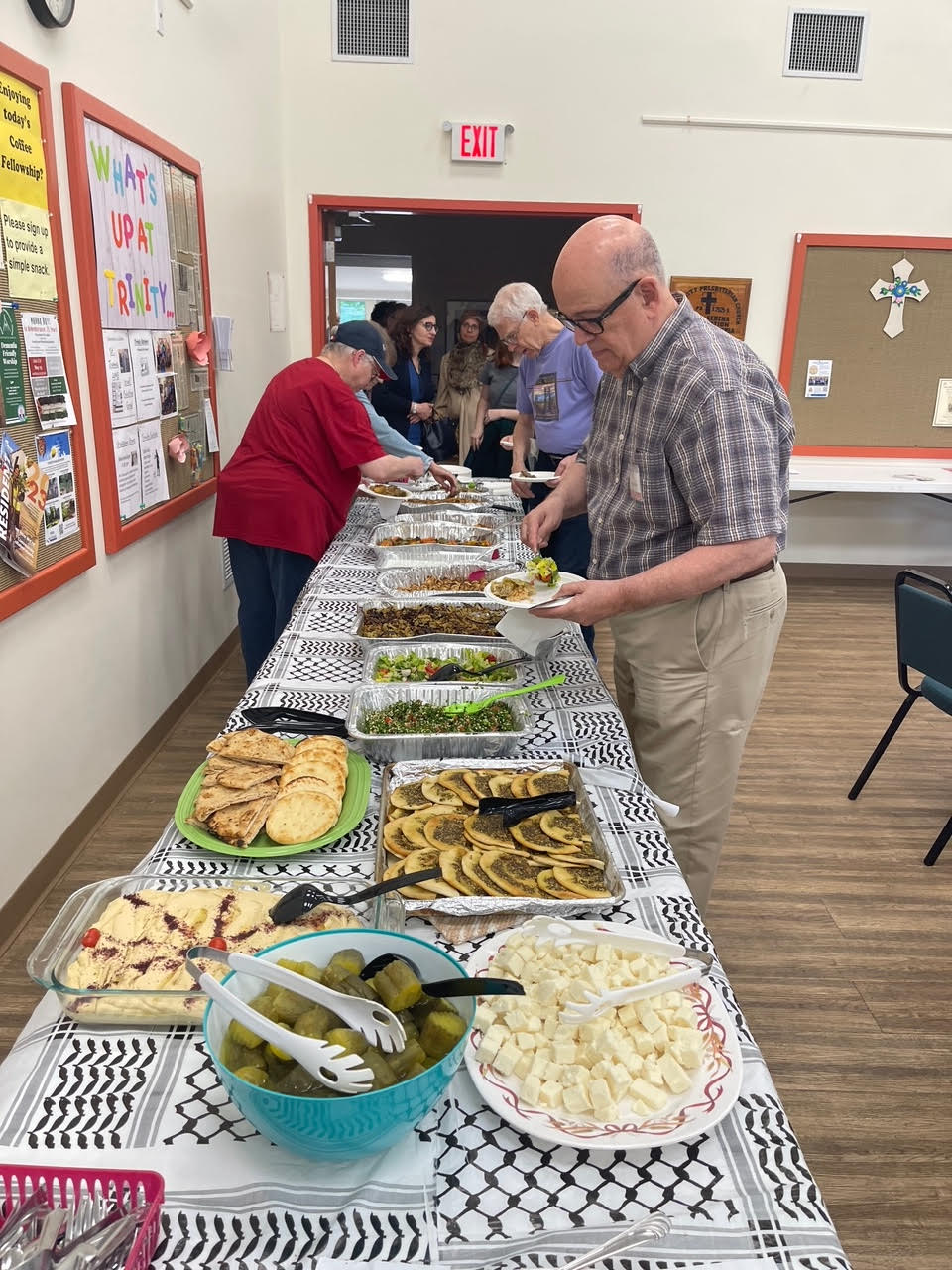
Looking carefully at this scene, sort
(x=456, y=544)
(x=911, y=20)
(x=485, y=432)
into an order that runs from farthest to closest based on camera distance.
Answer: (x=485, y=432), (x=911, y=20), (x=456, y=544)

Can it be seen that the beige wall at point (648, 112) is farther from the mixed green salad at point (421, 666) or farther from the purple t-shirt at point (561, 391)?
the mixed green salad at point (421, 666)

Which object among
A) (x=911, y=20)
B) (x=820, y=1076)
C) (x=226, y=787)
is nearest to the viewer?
(x=226, y=787)

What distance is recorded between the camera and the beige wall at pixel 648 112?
495cm

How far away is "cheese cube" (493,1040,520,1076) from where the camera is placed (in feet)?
2.66

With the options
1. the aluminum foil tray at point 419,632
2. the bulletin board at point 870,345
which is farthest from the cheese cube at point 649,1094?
the bulletin board at point 870,345

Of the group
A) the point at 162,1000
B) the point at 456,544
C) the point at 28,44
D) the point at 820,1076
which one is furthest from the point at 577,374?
the point at 162,1000

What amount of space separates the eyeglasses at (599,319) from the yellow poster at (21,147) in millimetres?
1394

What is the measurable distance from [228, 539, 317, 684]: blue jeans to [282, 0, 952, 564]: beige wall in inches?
109

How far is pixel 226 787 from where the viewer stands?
1.28m

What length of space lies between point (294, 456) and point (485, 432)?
258 cm

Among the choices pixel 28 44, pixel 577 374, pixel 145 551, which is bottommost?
pixel 145 551

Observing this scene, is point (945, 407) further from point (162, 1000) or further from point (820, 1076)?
point (162, 1000)

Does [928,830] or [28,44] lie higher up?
[28,44]

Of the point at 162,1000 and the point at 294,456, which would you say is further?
the point at 294,456
